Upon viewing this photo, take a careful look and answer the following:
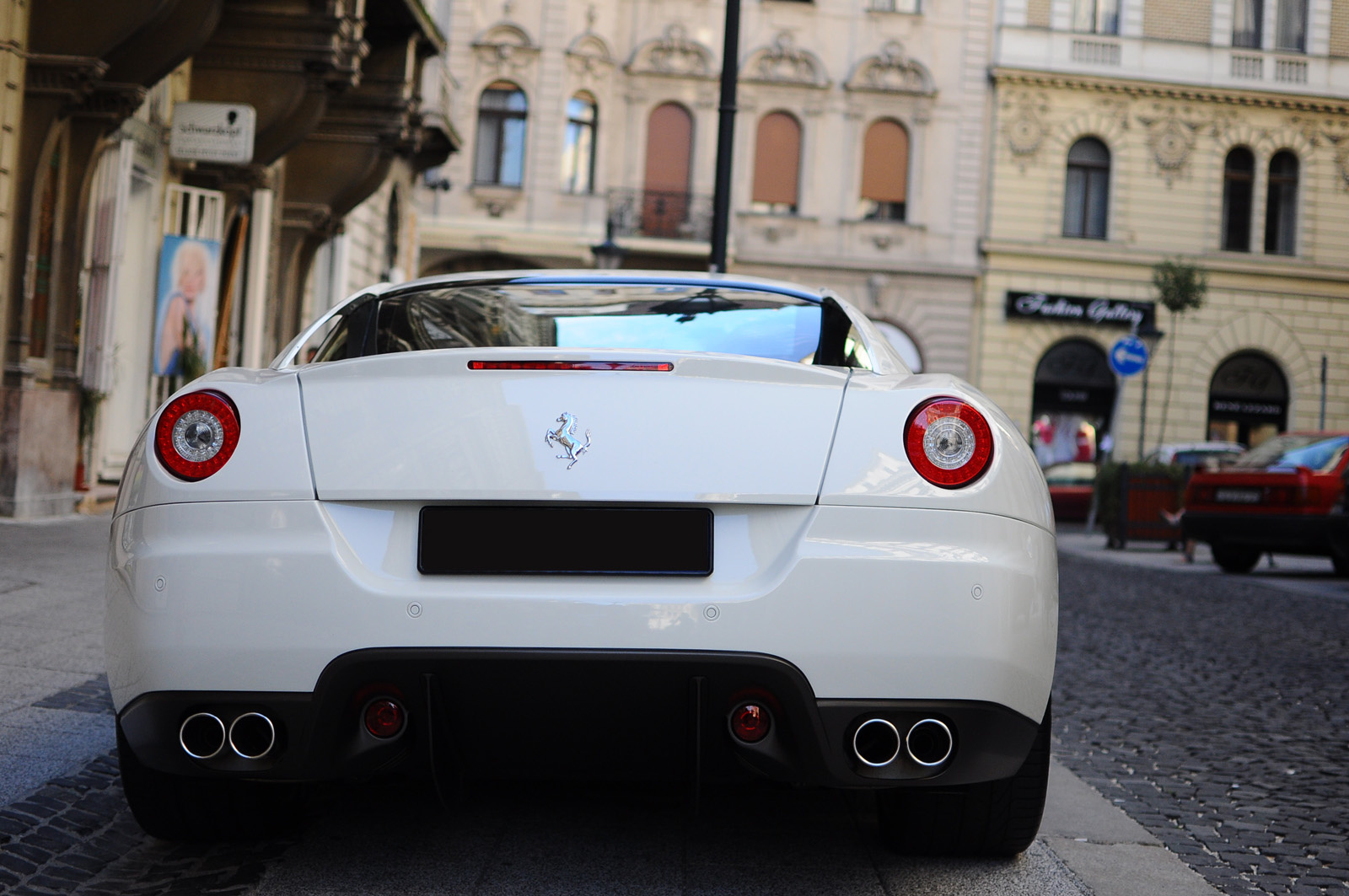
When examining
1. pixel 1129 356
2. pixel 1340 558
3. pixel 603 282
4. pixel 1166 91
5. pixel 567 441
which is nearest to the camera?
pixel 567 441

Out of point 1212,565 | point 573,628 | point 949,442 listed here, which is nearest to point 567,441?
point 573,628

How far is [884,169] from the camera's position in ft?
112

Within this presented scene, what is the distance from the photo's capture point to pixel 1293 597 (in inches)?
495

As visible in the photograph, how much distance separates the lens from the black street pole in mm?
13211

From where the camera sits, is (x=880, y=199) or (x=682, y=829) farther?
(x=880, y=199)

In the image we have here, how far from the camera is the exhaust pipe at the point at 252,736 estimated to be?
9.51 feet

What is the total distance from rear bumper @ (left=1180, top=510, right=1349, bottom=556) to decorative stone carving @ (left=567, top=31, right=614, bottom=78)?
2057cm

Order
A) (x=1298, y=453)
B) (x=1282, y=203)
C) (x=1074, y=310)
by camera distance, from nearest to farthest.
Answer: (x=1298, y=453), (x=1074, y=310), (x=1282, y=203)

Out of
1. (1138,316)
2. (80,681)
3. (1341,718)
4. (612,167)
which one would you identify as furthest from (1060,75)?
(80,681)

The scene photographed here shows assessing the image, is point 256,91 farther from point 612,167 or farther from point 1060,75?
point 1060,75

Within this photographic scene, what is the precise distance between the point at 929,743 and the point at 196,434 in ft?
5.07

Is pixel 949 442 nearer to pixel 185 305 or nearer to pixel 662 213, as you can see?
pixel 185 305

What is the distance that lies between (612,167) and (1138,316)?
39.5 feet

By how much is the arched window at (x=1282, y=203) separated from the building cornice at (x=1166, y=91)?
116cm
